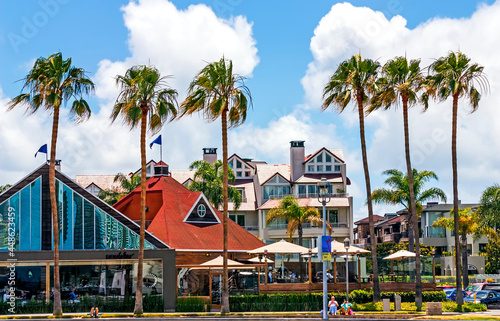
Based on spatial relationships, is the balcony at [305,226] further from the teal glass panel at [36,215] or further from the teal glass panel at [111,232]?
the teal glass panel at [36,215]

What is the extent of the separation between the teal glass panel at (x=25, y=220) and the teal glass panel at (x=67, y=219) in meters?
2.04

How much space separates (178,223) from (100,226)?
901 cm

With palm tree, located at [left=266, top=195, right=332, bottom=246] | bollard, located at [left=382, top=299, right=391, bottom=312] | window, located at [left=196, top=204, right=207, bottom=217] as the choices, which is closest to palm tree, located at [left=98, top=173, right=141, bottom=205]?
palm tree, located at [left=266, top=195, right=332, bottom=246]

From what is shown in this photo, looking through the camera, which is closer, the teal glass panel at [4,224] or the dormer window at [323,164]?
the teal glass panel at [4,224]

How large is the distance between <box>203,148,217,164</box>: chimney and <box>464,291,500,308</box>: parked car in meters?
53.7

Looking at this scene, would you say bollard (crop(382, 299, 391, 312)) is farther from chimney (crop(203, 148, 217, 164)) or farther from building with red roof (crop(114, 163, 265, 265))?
chimney (crop(203, 148, 217, 164))

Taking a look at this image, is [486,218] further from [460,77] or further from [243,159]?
[243,159]

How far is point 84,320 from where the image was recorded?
3628 centimetres

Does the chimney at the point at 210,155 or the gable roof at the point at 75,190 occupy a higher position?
the chimney at the point at 210,155

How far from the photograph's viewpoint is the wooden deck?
41625mm

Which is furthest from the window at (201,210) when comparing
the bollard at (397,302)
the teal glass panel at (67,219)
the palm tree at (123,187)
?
the palm tree at (123,187)

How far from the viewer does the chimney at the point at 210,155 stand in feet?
315

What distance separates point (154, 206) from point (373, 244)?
64.4 ft

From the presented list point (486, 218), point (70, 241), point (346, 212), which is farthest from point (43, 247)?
point (346, 212)
